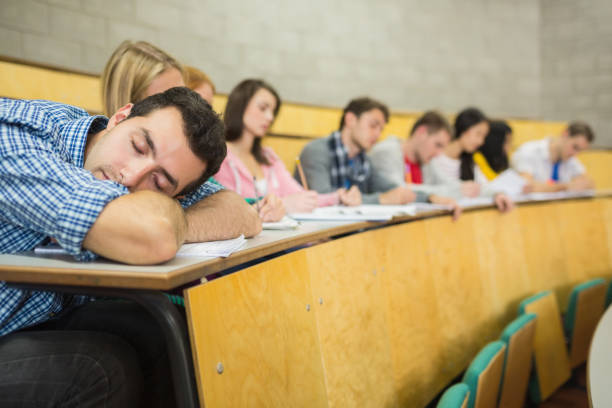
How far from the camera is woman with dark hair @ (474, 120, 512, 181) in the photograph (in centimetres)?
332

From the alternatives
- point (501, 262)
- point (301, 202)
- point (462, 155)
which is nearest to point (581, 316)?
point (501, 262)

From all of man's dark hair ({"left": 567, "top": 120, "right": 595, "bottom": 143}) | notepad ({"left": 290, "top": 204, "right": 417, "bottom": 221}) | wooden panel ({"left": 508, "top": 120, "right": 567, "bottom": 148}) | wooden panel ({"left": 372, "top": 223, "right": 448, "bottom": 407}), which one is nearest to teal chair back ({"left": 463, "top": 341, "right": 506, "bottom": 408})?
wooden panel ({"left": 372, "top": 223, "right": 448, "bottom": 407})

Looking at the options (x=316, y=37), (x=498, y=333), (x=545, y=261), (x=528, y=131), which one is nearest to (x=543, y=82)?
(x=528, y=131)

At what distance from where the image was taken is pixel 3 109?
782 mm

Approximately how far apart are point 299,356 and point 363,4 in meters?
3.54

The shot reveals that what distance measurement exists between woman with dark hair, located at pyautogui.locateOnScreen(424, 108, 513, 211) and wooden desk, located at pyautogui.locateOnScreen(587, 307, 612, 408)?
5.73 ft

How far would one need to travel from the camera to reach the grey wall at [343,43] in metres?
2.33

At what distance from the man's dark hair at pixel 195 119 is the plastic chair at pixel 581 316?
6.31ft

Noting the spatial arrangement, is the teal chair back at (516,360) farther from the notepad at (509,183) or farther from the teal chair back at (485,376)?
the notepad at (509,183)

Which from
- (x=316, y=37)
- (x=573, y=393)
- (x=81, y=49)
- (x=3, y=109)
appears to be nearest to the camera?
(x=3, y=109)

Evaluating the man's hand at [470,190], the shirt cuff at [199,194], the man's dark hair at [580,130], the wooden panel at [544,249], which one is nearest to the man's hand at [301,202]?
the shirt cuff at [199,194]

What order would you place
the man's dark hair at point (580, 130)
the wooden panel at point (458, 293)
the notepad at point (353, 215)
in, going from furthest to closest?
the man's dark hair at point (580, 130)
the wooden panel at point (458, 293)
the notepad at point (353, 215)

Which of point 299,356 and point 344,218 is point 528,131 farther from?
point 299,356

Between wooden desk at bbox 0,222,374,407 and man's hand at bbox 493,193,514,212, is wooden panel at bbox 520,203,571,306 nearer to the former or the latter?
man's hand at bbox 493,193,514,212
